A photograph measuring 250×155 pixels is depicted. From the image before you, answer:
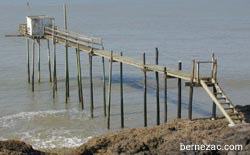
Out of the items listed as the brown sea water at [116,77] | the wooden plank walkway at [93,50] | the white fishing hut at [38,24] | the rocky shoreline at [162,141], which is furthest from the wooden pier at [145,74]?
the rocky shoreline at [162,141]

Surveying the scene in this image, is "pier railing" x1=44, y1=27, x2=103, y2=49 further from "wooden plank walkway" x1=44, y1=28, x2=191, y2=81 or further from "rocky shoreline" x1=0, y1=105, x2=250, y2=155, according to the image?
"rocky shoreline" x1=0, y1=105, x2=250, y2=155

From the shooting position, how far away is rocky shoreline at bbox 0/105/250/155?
41.0 ft

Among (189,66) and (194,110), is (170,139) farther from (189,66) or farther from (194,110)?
(189,66)

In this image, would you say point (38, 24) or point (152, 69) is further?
point (38, 24)

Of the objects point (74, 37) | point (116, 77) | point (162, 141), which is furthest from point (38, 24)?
point (162, 141)

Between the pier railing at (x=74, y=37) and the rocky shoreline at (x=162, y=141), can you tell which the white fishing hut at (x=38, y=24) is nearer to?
the pier railing at (x=74, y=37)

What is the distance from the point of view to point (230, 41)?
54.3 meters

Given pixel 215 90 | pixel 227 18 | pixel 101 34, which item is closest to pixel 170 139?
pixel 215 90

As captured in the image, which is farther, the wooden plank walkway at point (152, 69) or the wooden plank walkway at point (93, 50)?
the wooden plank walkway at point (93, 50)

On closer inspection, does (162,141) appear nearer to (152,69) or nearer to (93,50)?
(152,69)

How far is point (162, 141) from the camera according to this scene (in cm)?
1289

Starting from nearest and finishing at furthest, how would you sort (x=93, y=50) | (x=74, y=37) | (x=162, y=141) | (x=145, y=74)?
(x=162, y=141) < (x=145, y=74) < (x=93, y=50) < (x=74, y=37)

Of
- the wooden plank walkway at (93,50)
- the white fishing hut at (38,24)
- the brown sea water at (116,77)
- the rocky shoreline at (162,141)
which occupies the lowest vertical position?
the brown sea water at (116,77)

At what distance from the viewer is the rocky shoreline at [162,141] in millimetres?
12492
